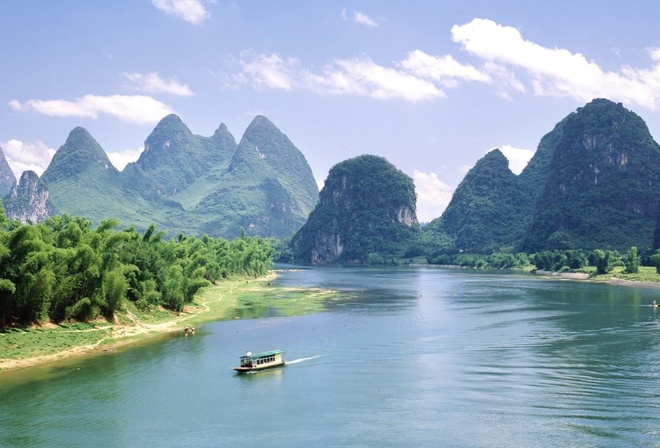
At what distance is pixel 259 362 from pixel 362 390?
757cm

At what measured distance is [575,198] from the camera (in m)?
191

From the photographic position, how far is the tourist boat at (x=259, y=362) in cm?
3412

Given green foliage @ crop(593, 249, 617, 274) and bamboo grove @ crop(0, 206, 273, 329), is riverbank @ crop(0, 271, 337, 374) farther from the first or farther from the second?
green foliage @ crop(593, 249, 617, 274)

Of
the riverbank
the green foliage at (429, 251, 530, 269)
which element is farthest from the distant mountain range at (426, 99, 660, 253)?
the riverbank

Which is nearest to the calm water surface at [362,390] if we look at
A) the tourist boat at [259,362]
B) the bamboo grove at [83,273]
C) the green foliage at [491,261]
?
the tourist boat at [259,362]

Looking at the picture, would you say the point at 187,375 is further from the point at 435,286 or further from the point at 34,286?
the point at 435,286

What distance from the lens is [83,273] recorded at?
42.0 m

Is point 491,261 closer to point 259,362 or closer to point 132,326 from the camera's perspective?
point 132,326

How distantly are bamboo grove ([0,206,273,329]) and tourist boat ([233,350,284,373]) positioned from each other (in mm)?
13846

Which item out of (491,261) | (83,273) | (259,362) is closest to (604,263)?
(491,261)

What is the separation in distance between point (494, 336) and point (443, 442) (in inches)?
967

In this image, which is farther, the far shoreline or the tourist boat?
the far shoreline

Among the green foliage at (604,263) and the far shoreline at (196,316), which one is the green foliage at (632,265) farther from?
the green foliage at (604,263)

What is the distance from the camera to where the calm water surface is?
23.3 metres
